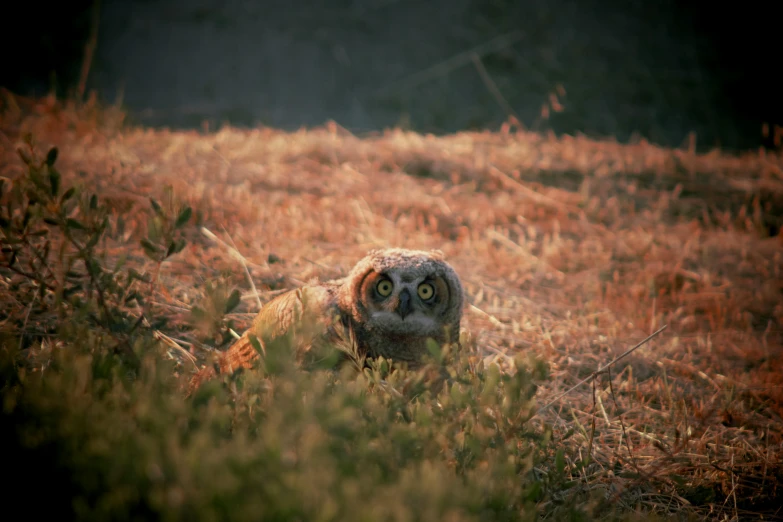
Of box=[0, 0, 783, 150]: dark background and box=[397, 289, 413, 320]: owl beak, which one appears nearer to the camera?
box=[397, 289, 413, 320]: owl beak

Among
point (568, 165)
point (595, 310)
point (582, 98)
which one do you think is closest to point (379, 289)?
point (595, 310)

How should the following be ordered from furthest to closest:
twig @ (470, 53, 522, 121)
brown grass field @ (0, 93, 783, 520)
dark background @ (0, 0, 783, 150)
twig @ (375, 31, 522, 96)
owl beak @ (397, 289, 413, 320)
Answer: twig @ (375, 31, 522, 96) < twig @ (470, 53, 522, 121) < dark background @ (0, 0, 783, 150) < brown grass field @ (0, 93, 783, 520) < owl beak @ (397, 289, 413, 320)

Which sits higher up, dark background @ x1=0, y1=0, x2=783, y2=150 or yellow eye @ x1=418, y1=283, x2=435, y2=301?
dark background @ x1=0, y1=0, x2=783, y2=150

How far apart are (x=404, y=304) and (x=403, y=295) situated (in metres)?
0.04

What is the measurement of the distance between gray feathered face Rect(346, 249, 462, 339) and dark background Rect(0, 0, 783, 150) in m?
8.41

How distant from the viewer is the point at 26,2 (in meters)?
10.8

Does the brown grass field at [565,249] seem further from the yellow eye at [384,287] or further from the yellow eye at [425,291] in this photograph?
the yellow eye at [384,287]

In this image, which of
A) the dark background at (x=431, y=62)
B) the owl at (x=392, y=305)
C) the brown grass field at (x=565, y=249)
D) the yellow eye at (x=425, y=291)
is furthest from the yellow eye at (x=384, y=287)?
the dark background at (x=431, y=62)

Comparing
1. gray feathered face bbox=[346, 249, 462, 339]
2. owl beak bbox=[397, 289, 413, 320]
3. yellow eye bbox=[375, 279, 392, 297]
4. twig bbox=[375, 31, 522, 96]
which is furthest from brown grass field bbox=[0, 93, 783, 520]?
twig bbox=[375, 31, 522, 96]

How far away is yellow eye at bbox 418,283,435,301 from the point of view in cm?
274

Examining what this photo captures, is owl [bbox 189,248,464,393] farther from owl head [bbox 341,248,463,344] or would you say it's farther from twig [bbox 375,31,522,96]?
twig [bbox 375,31,522,96]

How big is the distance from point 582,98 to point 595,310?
889cm

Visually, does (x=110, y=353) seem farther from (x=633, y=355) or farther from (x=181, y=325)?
(x=633, y=355)

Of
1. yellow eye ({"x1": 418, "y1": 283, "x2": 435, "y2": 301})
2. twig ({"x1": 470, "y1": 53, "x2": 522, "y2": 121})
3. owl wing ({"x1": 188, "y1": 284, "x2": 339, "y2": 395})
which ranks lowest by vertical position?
owl wing ({"x1": 188, "y1": 284, "x2": 339, "y2": 395})
